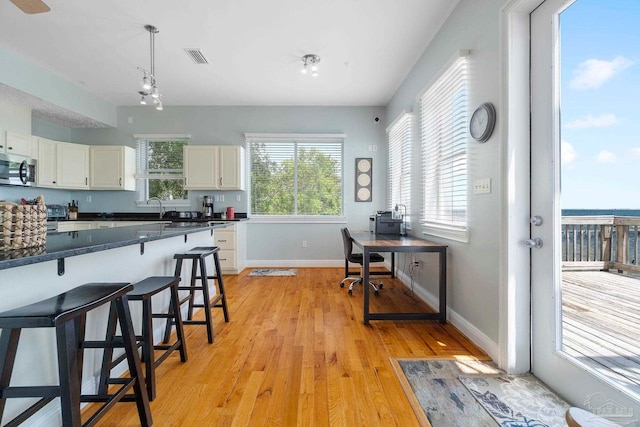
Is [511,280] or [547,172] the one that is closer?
[547,172]

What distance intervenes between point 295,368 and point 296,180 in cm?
367

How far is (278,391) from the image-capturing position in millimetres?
1646

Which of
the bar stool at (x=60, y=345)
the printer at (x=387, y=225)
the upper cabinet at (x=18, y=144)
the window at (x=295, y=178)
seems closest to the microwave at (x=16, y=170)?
the upper cabinet at (x=18, y=144)

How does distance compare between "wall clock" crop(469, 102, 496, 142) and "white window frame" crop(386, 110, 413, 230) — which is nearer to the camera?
"wall clock" crop(469, 102, 496, 142)

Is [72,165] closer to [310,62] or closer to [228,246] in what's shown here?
[228,246]

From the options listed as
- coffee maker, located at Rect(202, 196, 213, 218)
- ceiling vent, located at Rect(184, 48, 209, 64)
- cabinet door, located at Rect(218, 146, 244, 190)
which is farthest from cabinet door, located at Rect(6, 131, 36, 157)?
ceiling vent, located at Rect(184, 48, 209, 64)

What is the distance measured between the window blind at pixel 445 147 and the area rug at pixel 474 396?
44.4 inches

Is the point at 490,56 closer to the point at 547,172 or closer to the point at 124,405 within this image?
the point at 547,172

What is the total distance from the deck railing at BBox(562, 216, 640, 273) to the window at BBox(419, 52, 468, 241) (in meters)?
0.76

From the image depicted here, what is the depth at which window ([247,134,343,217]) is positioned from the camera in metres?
5.12

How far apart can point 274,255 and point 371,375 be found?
3507 mm

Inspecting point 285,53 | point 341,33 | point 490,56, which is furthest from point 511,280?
point 285,53

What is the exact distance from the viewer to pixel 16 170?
381 centimetres

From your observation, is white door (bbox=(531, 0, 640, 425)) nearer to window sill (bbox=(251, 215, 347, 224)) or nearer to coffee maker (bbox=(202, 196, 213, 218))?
window sill (bbox=(251, 215, 347, 224))
